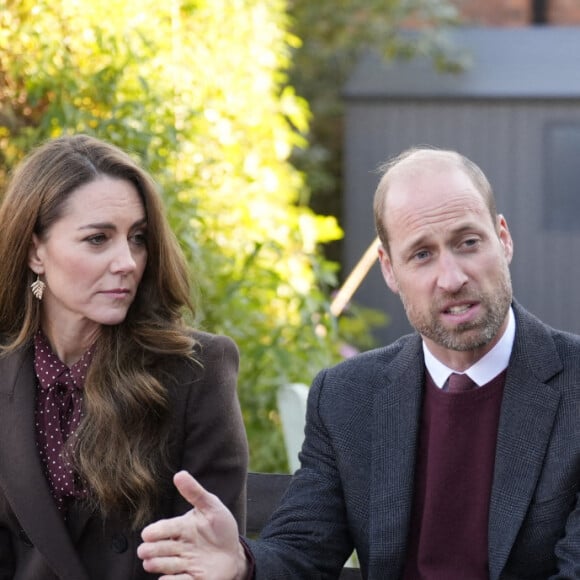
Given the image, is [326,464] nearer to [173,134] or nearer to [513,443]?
[513,443]

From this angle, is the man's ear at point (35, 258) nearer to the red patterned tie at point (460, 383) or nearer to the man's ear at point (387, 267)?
the man's ear at point (387, 267)

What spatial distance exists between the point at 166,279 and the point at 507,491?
1.04 meters

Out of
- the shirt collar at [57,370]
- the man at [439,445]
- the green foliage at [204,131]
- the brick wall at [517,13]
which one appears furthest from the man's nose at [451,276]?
the brick wall at [517,13]

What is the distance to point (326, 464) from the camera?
9.09 feet

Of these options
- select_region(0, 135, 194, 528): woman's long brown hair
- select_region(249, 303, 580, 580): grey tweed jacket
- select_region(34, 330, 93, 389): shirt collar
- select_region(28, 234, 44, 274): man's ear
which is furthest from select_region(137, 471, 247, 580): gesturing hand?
select_region(28, 234, 44, 274): man's ear

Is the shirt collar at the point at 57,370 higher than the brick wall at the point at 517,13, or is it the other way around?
the brick wall at the point at 517,13

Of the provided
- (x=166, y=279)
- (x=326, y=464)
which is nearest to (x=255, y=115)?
(x=166, y=279)

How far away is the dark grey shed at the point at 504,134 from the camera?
10312 mm

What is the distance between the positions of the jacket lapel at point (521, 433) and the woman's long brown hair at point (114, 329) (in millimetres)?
842

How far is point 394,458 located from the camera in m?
2.67

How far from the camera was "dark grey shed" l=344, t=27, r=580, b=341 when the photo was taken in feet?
33.8

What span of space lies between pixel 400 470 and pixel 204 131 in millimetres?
2458

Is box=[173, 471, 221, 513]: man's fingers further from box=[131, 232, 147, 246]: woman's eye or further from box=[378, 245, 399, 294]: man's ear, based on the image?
box=[131, 232, 147, 246]: woman's eye

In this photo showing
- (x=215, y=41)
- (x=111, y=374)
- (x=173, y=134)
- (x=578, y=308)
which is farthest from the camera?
(x=578, y=308)
